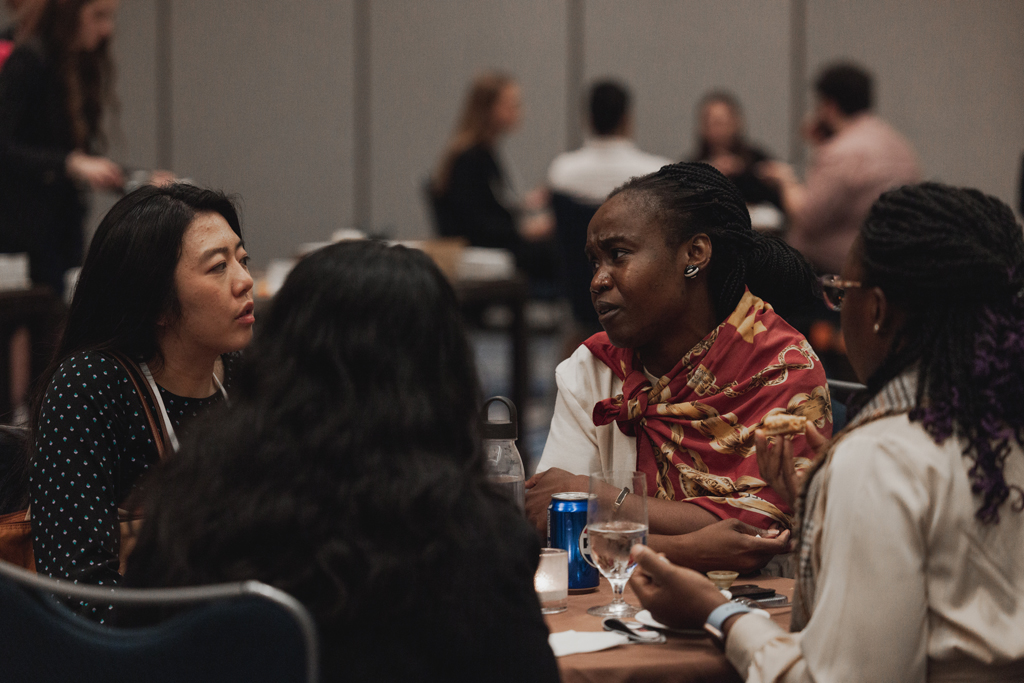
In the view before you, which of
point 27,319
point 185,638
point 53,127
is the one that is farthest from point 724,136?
point 185,638

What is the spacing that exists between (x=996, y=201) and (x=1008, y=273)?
0.39 ft

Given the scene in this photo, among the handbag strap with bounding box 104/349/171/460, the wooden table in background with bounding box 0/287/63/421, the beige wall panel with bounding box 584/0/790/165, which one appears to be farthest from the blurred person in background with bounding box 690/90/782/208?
the handbag strap with bounding box 104/349/171/460

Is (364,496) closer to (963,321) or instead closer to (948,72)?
(963,321)

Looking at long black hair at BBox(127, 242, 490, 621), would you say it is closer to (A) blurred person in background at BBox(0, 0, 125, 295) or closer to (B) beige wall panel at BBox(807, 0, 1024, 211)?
(A) blurred person in background at BBox(0, 0, 125, 295)

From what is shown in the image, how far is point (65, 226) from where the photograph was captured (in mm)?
4051

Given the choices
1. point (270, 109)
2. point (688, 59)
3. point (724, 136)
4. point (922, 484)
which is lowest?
point (922, 484)

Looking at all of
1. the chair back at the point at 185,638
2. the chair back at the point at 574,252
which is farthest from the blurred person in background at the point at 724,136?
the chair back at the point at 185,638

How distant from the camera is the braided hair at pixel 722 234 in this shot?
1.92m

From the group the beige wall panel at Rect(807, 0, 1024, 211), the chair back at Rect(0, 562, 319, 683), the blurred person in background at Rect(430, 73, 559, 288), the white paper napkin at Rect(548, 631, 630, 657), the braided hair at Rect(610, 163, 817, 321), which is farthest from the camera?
the beige wall panel at Rect(807, 0, 1024, 211)

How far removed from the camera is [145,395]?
1.68m

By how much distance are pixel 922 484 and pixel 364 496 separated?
620 mm

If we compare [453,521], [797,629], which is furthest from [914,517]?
[453,521]

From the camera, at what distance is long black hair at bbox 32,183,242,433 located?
1684 millimetres

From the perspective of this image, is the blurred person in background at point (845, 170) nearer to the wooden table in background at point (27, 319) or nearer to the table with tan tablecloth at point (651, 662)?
the wooden table in background at point (27, 319)
